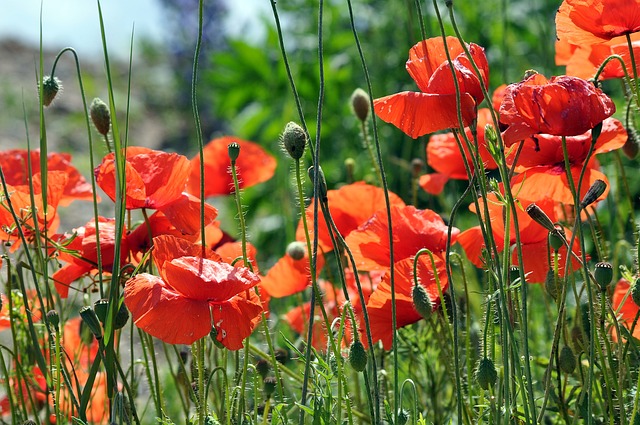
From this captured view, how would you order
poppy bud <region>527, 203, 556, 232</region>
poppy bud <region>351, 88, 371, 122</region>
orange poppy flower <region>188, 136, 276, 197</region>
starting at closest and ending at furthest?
poppy bud <region>527, 203, 556, 232</region> → poppy bud <region>351, 88, 371, 122</region> → orange poppy flower <region>188, 136, 276, 197</region>

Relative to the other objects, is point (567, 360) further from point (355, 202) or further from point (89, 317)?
point (89, 317)

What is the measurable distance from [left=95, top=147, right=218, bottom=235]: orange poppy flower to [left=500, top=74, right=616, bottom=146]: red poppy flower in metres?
0.48

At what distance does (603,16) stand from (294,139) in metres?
0.44

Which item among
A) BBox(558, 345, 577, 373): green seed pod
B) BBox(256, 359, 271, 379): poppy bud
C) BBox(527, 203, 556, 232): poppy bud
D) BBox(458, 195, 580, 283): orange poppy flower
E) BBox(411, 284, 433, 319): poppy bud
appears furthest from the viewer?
BBox(256, 359, 271, 379): poppy bud

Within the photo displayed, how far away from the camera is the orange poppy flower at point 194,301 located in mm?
1188

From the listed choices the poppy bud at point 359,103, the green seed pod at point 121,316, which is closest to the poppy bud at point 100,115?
the green seed pod at point 121,316

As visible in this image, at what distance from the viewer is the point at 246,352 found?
1.33 meters

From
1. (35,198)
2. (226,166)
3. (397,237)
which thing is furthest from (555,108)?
(226,166)

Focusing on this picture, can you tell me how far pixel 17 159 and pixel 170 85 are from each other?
25.0 feet

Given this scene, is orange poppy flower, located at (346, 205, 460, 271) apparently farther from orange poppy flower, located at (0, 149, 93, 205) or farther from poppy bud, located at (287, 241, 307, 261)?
orange poppy flower, located at (0, 149, 93, 205)

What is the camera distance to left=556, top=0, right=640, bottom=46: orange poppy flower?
127cm

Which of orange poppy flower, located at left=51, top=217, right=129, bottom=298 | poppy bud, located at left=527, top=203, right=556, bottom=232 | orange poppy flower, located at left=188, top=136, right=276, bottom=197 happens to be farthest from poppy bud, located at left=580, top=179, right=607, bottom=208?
orange poppy flower, located at left=188, top=136, right=276, bottom=197

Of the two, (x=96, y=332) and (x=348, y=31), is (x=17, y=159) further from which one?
(x=348, y=31)

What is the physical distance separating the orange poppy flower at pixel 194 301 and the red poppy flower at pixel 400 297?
9.0 inches
